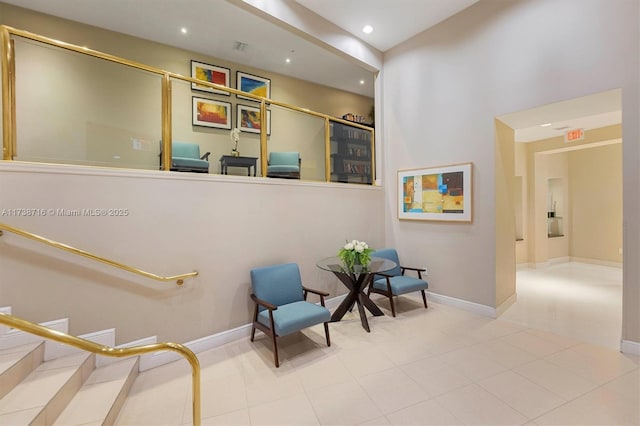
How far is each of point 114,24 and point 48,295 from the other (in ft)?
15.2

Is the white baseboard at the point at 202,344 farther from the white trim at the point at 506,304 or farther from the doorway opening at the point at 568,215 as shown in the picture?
the doorway opening at the point at 568,215

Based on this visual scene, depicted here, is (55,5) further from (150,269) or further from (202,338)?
(202,338)

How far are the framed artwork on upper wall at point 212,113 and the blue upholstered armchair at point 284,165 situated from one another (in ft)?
4.45

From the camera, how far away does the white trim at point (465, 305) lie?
4.02 meters

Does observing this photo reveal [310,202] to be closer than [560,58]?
No

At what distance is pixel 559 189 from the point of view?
310 inches

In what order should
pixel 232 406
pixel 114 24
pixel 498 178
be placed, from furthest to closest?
1. pixel 114 24
2. pixel 498 178
3. pixel 232 406

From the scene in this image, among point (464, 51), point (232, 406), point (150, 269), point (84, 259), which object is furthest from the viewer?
point (464, 51)

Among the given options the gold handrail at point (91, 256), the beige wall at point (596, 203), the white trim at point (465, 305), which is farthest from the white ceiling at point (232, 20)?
the beige wall at point (596, 203)

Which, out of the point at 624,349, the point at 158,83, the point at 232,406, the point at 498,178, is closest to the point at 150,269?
the point at 232,406

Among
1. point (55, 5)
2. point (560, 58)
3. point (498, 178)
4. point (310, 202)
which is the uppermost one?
point (55, 5)

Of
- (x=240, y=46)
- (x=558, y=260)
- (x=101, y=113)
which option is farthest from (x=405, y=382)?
(x=558, y=260)

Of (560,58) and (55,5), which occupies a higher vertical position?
(55,5)

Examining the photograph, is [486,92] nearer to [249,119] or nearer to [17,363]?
[249,119]
